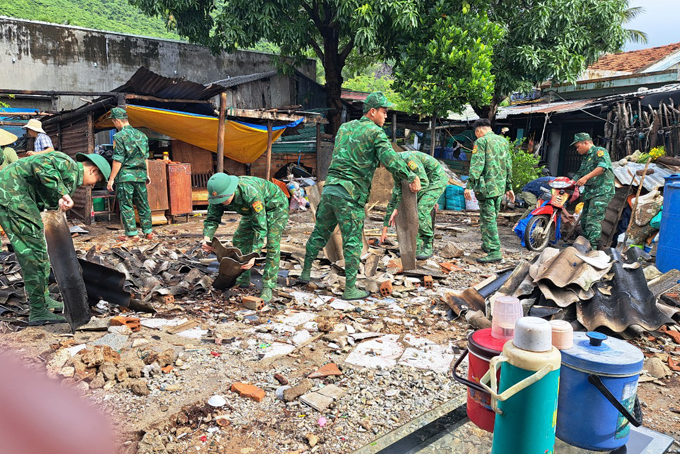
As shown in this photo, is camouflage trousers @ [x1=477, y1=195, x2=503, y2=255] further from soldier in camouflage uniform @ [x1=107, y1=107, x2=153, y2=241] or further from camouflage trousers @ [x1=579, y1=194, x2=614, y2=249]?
soldier in camouflage uniform @ [x1=107, y1=107, x2=153, y2=241]

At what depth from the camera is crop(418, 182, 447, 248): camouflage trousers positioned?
6602 mm

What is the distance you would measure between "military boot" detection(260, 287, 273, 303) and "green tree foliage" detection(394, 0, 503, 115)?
28.9 feet

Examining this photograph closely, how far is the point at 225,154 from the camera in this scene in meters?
11.8

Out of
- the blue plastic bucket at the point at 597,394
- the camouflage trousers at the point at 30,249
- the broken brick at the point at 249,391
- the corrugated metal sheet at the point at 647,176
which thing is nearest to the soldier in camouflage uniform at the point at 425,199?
the corrugated metal sheet at the point at 647,176

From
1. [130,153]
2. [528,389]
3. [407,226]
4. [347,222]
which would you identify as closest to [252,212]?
[347,222]

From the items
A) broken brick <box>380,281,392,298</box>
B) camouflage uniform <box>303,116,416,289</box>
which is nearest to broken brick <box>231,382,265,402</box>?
camouflage uniform <box>303,116,416,289</box>

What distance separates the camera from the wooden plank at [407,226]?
593 centimetres

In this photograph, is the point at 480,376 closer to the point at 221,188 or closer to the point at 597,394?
the point at 597,394

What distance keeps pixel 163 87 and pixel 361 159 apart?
5651 millimetres

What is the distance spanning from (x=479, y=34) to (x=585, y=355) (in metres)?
11.6

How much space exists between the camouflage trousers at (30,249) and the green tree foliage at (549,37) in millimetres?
10991

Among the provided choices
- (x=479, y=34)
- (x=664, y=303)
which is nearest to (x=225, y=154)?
(x=479, y=34)

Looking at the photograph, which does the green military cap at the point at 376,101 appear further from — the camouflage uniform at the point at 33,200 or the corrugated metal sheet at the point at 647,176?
the corrugated metal sheet at the point at 647,176

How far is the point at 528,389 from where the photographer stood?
163cm
